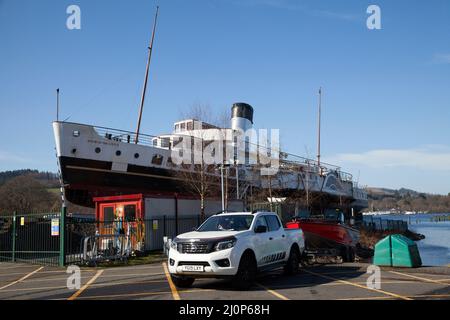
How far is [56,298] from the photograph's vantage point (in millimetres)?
9539

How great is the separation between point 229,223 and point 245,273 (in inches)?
59.4

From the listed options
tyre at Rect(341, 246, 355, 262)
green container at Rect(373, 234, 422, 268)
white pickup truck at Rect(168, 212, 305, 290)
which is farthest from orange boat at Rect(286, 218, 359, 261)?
white pickup truck at Rect(168, 212, 305, 290)

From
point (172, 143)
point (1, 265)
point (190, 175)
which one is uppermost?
point (172, 143)

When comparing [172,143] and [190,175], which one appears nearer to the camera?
[190,175]

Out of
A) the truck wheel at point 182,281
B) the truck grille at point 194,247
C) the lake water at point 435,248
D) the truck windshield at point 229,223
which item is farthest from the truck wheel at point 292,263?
the lake water at point 435,248

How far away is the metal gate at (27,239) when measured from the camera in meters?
17.1

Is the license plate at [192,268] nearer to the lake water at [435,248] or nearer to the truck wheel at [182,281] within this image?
the truck wheel at [182,281]

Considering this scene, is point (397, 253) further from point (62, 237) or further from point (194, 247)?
point (62, 237)

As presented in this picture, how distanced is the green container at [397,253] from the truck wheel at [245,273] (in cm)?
542

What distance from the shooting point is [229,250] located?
9.34 meters

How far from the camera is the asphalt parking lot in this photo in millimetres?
8977
